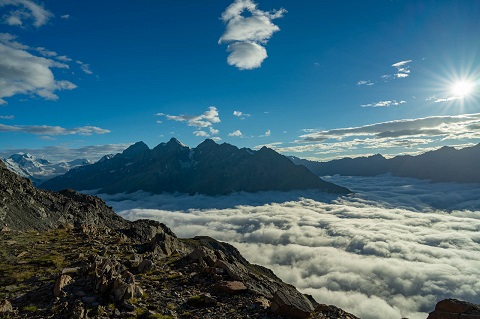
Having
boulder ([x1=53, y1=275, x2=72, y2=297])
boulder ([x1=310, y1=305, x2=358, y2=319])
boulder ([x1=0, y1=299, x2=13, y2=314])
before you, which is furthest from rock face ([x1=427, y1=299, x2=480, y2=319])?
boulder ([x1=0, y1=299, x2=13, y2=314])

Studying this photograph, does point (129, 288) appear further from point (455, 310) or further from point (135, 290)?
point (455, 310)

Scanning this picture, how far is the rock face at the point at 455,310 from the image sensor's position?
19.3 m

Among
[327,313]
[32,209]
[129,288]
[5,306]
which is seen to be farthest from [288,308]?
[32,209]

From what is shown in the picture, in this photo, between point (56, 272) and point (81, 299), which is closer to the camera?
point (81, 299)

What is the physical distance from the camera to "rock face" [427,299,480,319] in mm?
19297

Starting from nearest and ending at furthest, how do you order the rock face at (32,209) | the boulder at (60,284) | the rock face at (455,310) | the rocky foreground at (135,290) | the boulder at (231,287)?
1. the rocky foreground at (135,290)
2. the rock face at (455,310)
3. the boulder at (60,284)
4. the boulder at (231,287)
5. the rock face at (32,209)

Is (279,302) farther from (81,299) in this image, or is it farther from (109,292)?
(81,299)

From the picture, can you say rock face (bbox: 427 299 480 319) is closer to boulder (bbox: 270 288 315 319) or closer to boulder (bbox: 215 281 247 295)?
boulder (bbox: 270 288 315 319)

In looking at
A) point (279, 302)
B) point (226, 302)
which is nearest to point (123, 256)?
point (226, 302)

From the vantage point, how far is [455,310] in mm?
20141

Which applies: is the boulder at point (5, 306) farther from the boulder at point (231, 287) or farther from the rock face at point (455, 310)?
the rock face at point (455, 310)

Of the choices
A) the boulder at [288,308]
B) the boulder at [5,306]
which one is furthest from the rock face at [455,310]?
the boulder at [5,306]

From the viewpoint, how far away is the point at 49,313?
58.9 feet

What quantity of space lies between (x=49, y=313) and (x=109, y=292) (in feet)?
11.8
